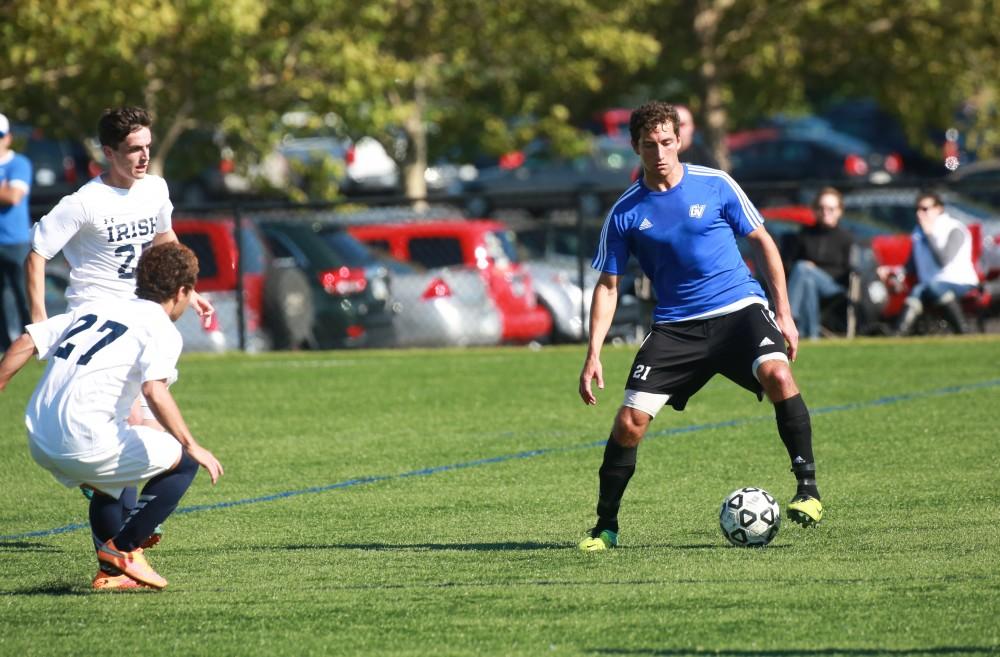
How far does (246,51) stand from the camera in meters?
23.0

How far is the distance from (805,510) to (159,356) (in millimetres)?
2866

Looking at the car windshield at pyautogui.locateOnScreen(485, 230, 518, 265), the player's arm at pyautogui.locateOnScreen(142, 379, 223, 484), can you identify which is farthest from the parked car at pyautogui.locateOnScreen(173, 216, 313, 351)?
the player's arm at pyautogui.locateOnScreen(142, 379, 223, 484)

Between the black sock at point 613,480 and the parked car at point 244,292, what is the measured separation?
36.4ft

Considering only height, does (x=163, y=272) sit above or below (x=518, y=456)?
above

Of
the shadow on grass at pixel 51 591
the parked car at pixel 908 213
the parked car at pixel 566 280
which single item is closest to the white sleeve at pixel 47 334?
the shadow on grass at pixel 51 591

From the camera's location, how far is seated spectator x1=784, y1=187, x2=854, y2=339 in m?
17.0

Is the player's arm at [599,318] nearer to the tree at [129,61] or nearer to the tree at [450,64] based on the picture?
the tree at [129,61]

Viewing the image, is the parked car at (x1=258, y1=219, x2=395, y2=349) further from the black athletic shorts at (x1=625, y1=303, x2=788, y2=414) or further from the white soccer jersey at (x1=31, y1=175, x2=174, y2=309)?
the black athletic shorts at (x1=625, y1=303, x2=788, y2=414)

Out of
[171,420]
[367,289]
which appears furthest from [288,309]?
[171,420]

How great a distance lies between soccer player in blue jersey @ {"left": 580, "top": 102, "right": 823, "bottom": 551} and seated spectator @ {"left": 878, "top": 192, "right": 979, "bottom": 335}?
980cm

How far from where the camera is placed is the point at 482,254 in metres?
18.9

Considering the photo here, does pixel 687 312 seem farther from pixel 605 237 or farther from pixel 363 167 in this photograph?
pixel 363 167

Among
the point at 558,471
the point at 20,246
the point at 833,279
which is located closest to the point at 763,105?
the point at 833,279

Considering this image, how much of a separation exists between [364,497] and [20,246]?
652 centimetres
